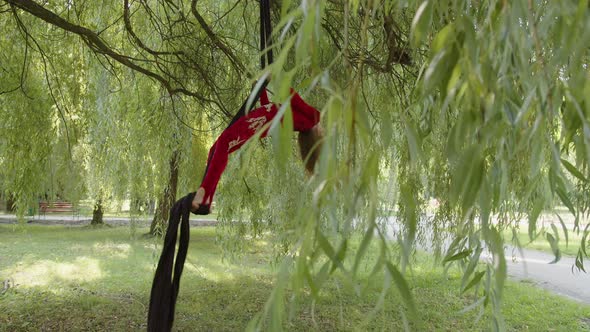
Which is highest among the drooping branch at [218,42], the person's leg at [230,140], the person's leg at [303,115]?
the drooping branch at [218,42]

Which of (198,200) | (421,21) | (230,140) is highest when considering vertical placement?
(421,21)

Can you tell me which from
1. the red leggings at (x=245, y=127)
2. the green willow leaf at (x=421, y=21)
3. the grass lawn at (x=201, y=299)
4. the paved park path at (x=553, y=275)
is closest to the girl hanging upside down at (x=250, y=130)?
the red leggings at (x=245, y=127)

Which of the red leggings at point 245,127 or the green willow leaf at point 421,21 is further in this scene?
the red leggings at point 245,127

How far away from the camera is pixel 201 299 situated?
4.95 metres

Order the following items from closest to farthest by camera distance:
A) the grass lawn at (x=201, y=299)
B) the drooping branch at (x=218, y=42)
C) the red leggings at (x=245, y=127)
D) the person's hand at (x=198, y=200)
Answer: the person's hand at (x=198, y=200) → the red leggings at (x=245, y=127) → the drooping branch at (x=218, y=42) → the grass lawn at (x=201, y=299)

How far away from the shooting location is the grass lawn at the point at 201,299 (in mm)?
4082

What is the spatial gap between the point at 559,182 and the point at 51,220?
12.9m

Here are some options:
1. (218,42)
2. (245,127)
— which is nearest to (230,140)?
(245,127)

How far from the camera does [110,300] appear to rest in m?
4.69

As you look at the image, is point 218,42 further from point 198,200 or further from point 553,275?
point 553,275

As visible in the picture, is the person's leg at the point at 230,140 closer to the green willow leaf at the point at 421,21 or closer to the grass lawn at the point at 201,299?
the green willow leaf at the point at 421,21

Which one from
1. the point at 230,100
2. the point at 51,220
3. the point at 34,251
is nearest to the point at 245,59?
the point at 230,100

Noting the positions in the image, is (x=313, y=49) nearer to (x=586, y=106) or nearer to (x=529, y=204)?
(x=586, y=106)

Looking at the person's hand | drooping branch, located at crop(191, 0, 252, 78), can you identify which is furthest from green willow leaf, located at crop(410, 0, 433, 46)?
drooping branch, located at crop(191, 0, 252, 78)
